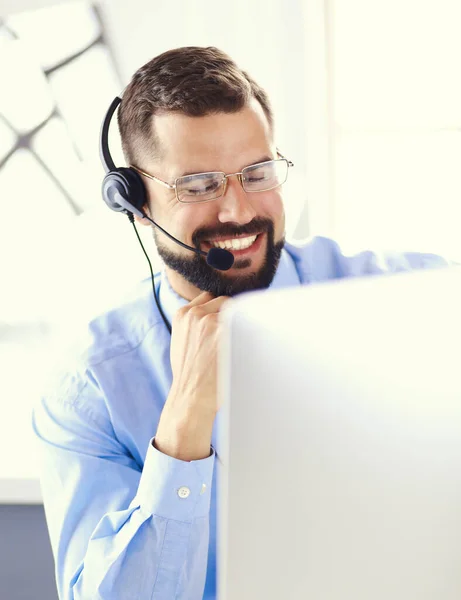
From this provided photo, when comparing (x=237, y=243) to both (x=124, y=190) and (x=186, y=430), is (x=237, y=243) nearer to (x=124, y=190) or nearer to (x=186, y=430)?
(x=124, y=190)

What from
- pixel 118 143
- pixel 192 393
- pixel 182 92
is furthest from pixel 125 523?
pixel 118 143

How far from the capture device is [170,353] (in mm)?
1212

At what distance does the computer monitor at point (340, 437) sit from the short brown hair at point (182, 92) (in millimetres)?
902

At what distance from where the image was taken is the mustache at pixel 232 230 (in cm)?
135

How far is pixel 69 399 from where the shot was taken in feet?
4.26

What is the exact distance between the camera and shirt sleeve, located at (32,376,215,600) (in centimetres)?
105

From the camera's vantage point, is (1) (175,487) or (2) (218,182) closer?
(1) (175,487)

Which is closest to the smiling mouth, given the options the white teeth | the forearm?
the white teeth

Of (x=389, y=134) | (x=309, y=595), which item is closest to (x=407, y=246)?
(x=389, y=134)

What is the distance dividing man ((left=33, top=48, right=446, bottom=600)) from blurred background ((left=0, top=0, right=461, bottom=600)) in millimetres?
634

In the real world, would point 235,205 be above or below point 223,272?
above

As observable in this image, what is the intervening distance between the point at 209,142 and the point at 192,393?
19.3 inches

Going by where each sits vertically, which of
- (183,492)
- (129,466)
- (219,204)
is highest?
(219,204)

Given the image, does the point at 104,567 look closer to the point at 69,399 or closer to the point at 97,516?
the point at 97,516
